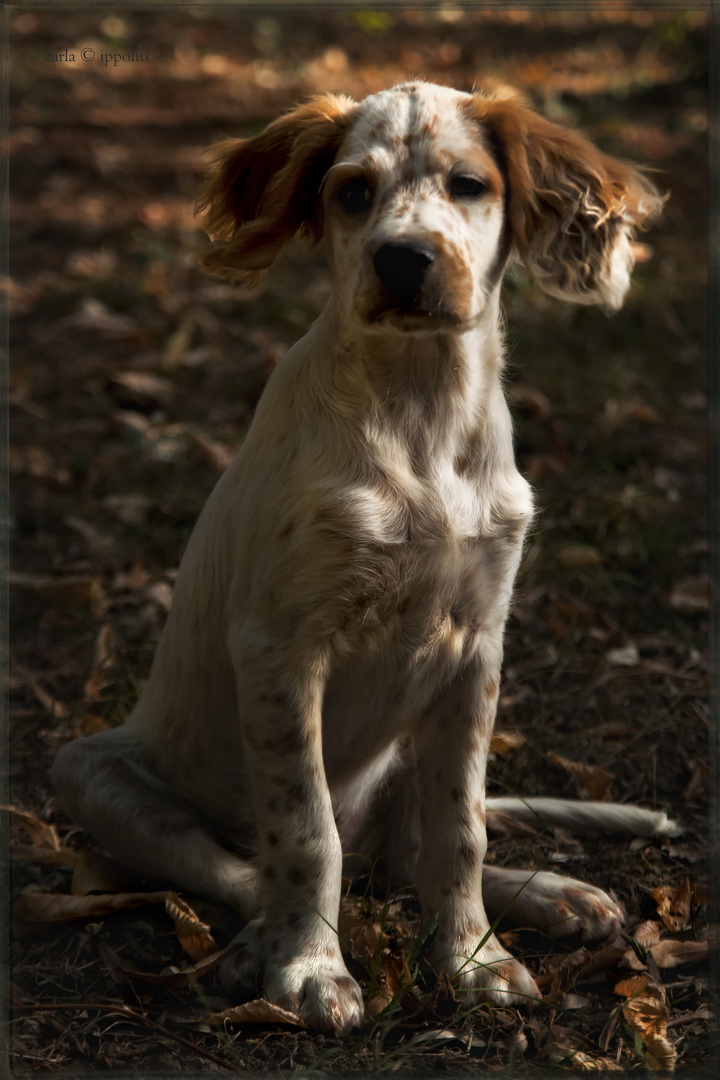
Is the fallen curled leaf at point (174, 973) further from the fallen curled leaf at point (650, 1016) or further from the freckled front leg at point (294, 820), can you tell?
the fallen curled leaf at point (650, 1016)

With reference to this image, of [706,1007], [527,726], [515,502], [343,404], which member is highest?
[343,404]

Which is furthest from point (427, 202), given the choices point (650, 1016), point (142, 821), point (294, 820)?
point (650, 1016)

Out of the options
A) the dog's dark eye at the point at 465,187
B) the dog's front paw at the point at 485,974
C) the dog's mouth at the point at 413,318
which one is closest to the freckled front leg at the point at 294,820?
the dog's front paw at the point at 485,974

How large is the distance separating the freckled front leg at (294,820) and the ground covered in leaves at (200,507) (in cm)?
12

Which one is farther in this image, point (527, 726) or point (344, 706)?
point (527, 726)

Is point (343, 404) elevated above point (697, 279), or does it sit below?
below

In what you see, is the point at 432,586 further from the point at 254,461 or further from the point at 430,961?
the point at 430,961

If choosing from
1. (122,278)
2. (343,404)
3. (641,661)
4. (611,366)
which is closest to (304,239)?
(343,404)

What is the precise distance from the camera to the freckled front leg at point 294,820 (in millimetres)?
2209

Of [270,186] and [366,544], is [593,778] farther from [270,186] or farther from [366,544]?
[270,186]

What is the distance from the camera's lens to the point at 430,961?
238 centimetres

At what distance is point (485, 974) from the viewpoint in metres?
2.31

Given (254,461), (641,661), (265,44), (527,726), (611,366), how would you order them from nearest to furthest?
(254,461)
(527,726)
(641,661)
(611,366)
(265,44)

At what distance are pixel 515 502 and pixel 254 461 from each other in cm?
60
